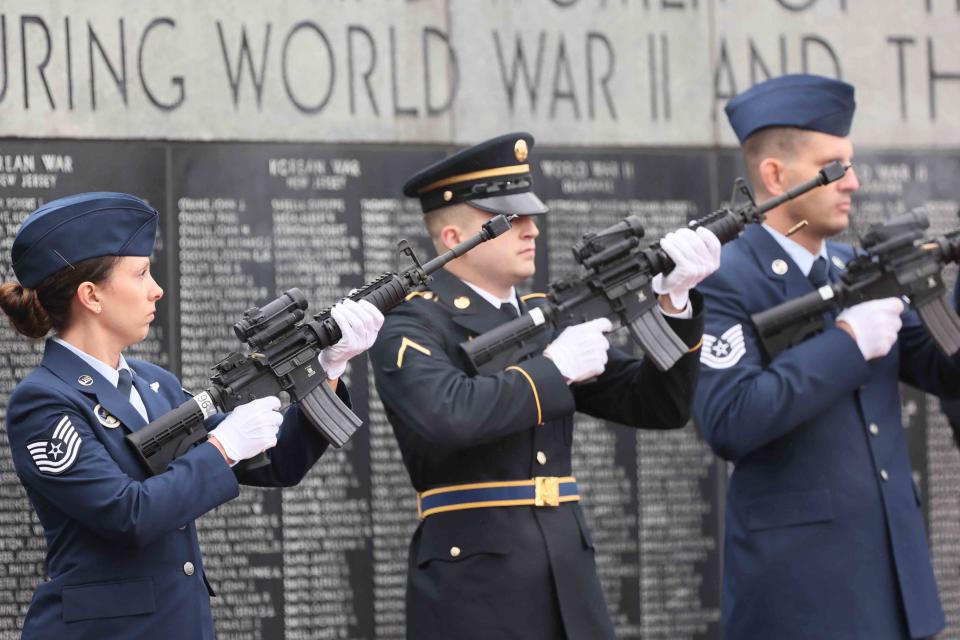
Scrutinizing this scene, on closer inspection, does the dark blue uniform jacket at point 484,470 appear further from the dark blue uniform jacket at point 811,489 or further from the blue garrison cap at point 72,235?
the blue garrison cap at point 72,235

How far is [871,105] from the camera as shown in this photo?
290 inches

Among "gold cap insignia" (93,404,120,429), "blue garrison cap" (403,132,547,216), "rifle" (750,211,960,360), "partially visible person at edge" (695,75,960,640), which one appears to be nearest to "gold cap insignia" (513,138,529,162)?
"blue garrison cap" (403,132,547,216)

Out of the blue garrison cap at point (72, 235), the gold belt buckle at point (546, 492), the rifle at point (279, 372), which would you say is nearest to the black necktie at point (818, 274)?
the gold belt buckle at point (546, 492)

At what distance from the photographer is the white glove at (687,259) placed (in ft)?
15.5

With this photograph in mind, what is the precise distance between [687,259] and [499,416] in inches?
30.8

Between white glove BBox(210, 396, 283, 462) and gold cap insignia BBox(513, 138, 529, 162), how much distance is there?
1.26 metres

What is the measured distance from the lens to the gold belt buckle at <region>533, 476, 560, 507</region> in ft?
15.1

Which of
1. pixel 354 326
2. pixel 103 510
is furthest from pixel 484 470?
pixel 103 510

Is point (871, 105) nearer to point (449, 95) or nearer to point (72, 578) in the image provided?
point (449, 95)

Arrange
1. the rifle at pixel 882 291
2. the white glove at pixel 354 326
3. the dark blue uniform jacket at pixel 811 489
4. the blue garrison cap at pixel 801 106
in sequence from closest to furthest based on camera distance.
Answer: the white glove at pixel 354 326 → the dark blue uniform jacket at pixel 811 489 → the rifle at pixel 882 291 → the blue garrison cap at pixel 801 106

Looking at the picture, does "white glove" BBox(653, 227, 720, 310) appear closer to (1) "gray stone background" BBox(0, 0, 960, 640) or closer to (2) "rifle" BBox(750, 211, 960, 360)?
(2) "rifle" BBox(750, 211, 960, 360)

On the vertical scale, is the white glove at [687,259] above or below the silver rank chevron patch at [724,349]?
above

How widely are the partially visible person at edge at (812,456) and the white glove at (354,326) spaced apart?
1169 millimetres

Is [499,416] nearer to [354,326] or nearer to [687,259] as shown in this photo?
[354,326]
